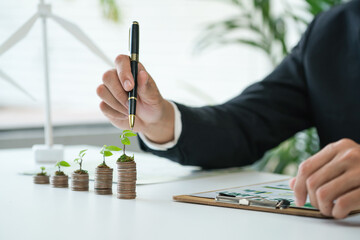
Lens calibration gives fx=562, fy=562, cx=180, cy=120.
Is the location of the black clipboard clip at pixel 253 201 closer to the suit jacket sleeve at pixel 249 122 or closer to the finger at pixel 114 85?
the finger at pixel 114 85

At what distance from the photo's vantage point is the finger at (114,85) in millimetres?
1101

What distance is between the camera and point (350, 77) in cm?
168

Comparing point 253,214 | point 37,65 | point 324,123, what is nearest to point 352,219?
point 253,214

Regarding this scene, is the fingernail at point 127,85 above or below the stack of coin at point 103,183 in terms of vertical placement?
above

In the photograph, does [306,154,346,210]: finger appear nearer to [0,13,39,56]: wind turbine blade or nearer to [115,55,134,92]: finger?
[115,55,134,92]: finger

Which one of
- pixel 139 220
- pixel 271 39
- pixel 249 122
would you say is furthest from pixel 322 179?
pixel 271 39

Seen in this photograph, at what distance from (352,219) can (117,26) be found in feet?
8.36

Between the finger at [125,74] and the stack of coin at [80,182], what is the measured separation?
189 millimetres

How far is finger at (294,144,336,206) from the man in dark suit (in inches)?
1.3

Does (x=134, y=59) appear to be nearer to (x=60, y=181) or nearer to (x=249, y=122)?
(x=60, y=181)

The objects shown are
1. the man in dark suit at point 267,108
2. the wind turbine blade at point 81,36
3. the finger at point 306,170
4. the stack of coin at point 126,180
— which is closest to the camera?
the finger at point 306,170

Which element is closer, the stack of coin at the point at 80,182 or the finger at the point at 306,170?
the finger at the point at 306,170

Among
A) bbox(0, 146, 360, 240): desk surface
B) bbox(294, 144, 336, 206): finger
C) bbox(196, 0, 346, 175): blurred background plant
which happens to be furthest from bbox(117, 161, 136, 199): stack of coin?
bbox(196, 0, 346, 175): blurred background plant

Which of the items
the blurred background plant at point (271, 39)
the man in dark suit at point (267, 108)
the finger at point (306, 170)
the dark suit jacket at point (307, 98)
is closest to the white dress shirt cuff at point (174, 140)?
the man in dark suit at point (267, 108)
